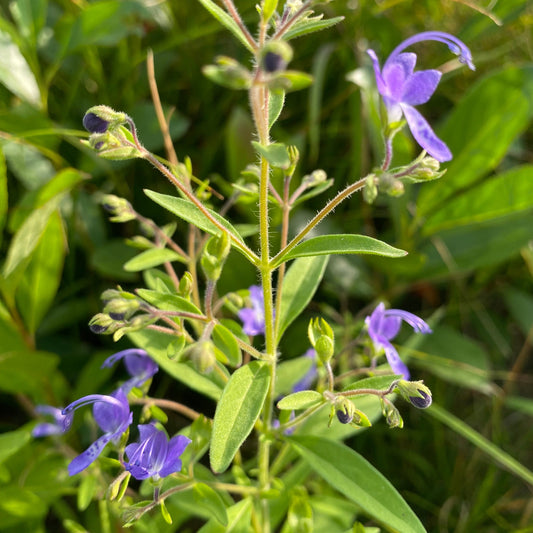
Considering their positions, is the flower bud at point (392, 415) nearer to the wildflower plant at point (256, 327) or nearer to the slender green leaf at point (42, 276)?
the wildflower plant at point (256, 327)

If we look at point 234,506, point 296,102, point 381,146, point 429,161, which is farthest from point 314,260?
point 296,102

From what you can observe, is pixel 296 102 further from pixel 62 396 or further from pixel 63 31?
pixel 62 396

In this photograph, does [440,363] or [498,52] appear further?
[498,52]

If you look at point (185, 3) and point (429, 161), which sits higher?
point (185, 3)

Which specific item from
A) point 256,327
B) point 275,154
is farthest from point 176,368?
point 275,154

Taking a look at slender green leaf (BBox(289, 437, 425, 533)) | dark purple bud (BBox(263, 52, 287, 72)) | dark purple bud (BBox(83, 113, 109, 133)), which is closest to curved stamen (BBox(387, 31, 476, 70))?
dark purple bud (BBox(263, 52, 287, 72))

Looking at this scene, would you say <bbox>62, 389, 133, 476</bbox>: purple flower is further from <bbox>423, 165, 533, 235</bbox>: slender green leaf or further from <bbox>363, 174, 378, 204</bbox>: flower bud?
<bbox>423, 165, 533, 235</bbox>: slender green leaf
